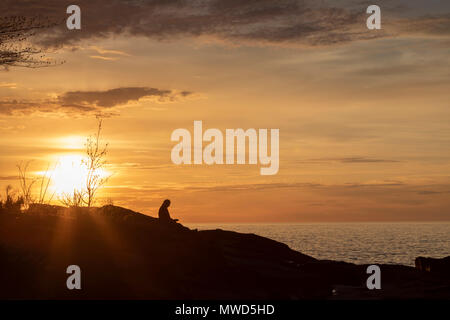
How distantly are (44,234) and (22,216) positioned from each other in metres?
3.00

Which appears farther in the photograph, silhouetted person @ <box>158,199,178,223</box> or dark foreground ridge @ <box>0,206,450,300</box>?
silhouetted person @ <box>158,199,178,223</box>

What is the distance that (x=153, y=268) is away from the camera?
2227 cm

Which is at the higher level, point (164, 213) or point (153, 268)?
point (164, 213)

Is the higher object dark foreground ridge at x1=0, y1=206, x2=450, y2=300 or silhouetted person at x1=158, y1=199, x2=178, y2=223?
silhouetted person at x1=158, y1=199, x2=178, y2=223

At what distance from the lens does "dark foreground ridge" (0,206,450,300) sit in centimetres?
2072

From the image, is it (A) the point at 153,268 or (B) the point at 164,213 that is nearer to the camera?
(A) the point at 153,268

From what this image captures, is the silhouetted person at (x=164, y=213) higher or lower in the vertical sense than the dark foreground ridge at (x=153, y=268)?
higher

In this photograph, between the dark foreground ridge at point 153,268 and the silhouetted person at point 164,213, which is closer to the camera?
the dark foreground ridge at point 153,268

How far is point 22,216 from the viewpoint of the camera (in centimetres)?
2666

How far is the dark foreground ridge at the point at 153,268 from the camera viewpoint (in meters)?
20.7
